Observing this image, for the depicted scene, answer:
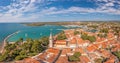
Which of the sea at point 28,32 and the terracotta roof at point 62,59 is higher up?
the terracotta roof at point 62,59

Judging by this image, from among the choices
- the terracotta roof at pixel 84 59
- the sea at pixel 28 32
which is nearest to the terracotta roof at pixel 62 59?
the terracotta roof at pixel 84 59

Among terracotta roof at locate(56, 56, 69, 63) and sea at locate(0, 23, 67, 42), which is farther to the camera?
sea at locate(0, 23, 67, 42)


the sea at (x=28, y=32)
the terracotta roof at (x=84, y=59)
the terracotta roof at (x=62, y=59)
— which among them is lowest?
the sea at (x=28, y=32)

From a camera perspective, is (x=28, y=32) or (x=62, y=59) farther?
(x=28, y=32)

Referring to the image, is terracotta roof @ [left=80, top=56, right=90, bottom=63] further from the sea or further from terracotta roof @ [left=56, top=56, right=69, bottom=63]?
the sea

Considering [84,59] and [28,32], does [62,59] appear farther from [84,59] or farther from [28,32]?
[28,32]

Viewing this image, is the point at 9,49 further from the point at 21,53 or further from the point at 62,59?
the point at 62,59

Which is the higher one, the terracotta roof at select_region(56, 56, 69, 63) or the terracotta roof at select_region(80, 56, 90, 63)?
the terracotta roof at select_region(56, 56, 69, 63)

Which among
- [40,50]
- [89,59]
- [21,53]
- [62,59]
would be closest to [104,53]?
[89,59]

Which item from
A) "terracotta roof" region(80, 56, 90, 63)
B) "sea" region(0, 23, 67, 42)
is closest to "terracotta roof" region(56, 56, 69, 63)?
"terracotta roof" region(80, 56, 90, 63)

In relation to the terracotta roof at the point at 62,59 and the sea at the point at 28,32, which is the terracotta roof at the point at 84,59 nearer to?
the terracotta roof at the point at 62,59

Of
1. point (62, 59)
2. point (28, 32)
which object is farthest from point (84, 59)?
point (28, 32)
